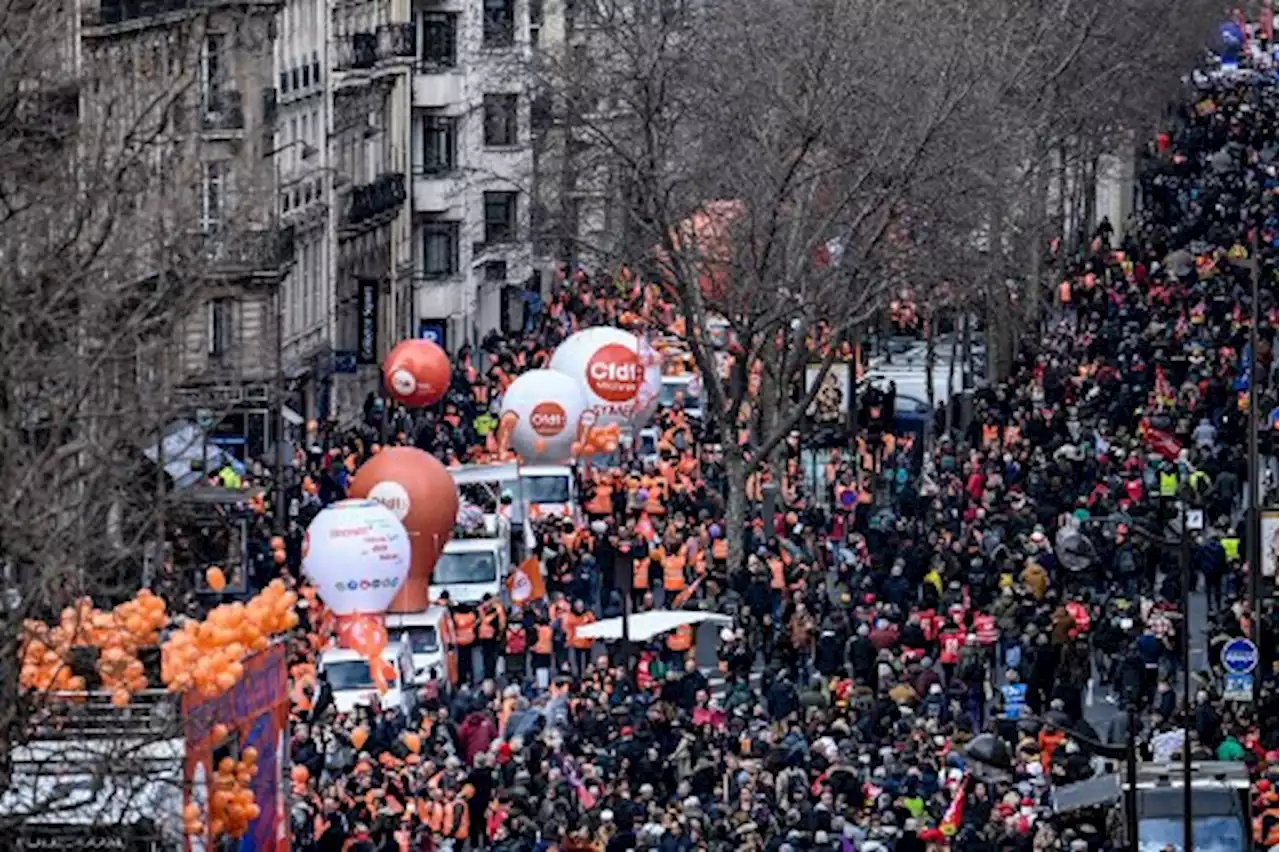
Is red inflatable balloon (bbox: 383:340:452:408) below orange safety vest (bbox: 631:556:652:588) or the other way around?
the other way around

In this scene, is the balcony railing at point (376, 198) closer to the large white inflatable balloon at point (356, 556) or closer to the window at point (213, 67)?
the window at point (213, 67)

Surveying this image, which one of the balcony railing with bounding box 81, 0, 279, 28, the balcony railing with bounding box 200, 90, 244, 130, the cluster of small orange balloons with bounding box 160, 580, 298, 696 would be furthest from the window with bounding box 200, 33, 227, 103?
the cluster of small orange balloons with bounding box 160, 580, 298, 696

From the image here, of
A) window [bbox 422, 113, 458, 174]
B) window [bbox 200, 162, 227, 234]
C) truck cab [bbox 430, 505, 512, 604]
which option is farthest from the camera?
window [bbox 422, 113, 458, 174]

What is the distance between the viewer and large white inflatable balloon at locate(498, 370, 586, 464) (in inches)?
3406

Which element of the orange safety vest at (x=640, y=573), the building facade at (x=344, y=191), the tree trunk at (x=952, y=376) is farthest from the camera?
the building facade at (x=344, y=191)

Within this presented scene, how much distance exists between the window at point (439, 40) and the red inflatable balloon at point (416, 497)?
38143 millimetres

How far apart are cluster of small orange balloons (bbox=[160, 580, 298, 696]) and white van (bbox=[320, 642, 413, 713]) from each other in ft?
56.1

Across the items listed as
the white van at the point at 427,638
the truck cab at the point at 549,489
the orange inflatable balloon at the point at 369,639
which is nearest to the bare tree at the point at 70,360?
the orange inflatable balloon at the point at 369,639

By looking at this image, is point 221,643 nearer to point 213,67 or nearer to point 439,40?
point 213,67

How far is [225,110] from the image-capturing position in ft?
302

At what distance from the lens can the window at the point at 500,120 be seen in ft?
389

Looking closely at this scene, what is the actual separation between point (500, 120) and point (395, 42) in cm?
815

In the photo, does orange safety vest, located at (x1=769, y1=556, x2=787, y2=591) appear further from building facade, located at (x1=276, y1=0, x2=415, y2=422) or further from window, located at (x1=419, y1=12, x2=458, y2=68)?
window, located at (x1=419, y1=12, x2=458, y2=68)

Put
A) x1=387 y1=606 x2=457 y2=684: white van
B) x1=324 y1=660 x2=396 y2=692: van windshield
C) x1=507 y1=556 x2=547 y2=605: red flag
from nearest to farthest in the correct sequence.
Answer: x1=324 y1=660 x2=396 y2=692: van windshield
x1=387 y1=606 x2=457 y2=684: white van
x1=507 y1=556 x2=547 y2=605: red flag
